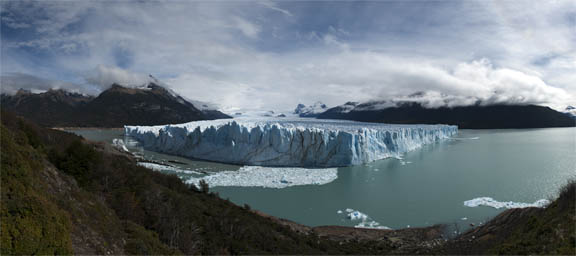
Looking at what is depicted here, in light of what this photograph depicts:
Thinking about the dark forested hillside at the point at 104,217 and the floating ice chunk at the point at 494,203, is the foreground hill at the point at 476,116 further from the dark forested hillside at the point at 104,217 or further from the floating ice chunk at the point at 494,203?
the dark forested hillside at the point at 104,217

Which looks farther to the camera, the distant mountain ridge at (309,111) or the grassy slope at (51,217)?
the distant mountain ridge at (309,111)

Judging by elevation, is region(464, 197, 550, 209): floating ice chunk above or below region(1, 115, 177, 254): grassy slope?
below

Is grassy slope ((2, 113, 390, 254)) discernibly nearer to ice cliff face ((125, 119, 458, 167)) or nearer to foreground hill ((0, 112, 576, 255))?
foreground hill ((0, 112, 576, 255))

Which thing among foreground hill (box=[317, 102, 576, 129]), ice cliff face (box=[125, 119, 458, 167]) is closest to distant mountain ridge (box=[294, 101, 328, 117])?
foreground hill (box=[317, 102, 576, 129])

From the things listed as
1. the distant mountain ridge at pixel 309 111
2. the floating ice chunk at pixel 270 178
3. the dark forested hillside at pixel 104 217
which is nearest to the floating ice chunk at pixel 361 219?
the dark forested hillside at pixel 104 217

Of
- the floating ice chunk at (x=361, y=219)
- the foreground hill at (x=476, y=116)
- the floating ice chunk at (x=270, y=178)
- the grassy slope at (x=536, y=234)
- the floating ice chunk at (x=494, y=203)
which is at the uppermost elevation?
the foreground hill at (x=476, y=116)
